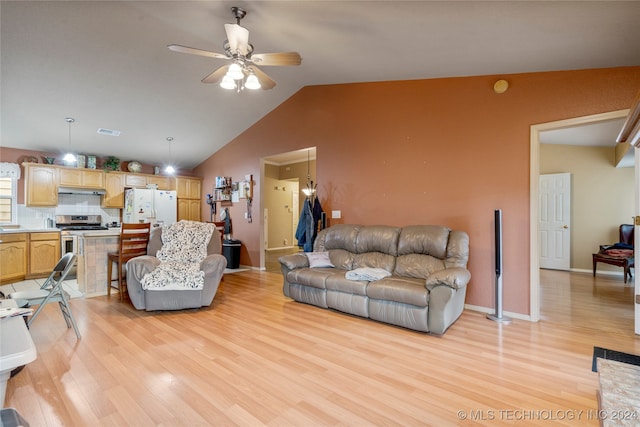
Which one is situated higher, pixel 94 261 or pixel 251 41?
pixel 251 41

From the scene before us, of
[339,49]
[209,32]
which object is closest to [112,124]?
[209,32]

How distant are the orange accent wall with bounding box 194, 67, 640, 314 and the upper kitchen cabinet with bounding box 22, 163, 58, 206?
4.77 metres

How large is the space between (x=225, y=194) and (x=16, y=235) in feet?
11.7

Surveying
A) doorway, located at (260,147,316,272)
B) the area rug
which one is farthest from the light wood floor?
doorway, located at (260,147,316,272)

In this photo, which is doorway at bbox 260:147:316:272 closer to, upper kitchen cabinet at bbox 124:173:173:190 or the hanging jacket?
upper kitchen cabinet at bbox 124:173:173:190

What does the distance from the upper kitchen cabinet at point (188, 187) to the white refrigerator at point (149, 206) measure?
355 millimetres

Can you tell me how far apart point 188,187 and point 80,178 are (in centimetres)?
215

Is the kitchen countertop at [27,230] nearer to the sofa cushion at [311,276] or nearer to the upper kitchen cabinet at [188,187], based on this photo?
the upper kitchen cabinet at [188,187]

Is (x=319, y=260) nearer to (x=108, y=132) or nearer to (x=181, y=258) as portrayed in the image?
(x=181, y=258)

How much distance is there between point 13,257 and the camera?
4.98m

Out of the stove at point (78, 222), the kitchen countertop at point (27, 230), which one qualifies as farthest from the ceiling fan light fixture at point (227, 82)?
the stove at point (78, 222)

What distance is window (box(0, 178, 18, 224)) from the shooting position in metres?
5.38

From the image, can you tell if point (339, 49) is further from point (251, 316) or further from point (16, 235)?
point (16, 235)

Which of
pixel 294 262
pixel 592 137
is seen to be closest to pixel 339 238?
pixel 294 262
